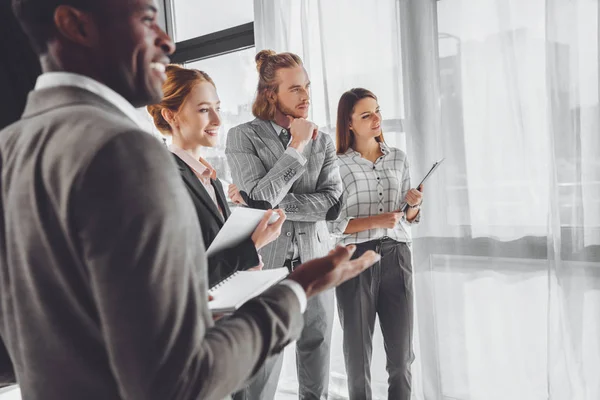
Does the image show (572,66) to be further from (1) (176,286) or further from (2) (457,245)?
(1) (176,286)

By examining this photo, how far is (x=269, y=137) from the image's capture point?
2.05 m

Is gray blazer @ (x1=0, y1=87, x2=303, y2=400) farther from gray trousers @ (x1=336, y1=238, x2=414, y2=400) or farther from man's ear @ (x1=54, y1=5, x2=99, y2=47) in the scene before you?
gray trousers @ (x1=336, y1=238, x2=414, y2=400)

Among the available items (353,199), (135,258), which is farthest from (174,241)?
(353,199)

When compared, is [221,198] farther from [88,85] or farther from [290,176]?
[88,85]

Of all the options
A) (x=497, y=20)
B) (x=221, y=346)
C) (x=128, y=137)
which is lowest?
(x=221, y=346)

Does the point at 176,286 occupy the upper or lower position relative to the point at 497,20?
lower

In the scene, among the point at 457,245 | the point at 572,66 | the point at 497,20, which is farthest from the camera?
the point at 457,245

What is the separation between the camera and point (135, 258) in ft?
1.50

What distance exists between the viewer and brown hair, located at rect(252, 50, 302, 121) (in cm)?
204

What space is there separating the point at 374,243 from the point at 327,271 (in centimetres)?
157

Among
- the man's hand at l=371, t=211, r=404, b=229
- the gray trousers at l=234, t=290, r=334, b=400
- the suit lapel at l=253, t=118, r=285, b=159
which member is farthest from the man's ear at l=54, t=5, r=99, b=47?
the man's hand at l=371, t=211, r=404, b=229

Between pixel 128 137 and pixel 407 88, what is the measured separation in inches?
84.2

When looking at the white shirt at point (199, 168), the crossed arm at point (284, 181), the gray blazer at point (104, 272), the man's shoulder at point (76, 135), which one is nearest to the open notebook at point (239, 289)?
the gray blazer at point (104, 272)

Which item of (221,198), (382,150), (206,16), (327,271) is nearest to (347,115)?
(382,150)
